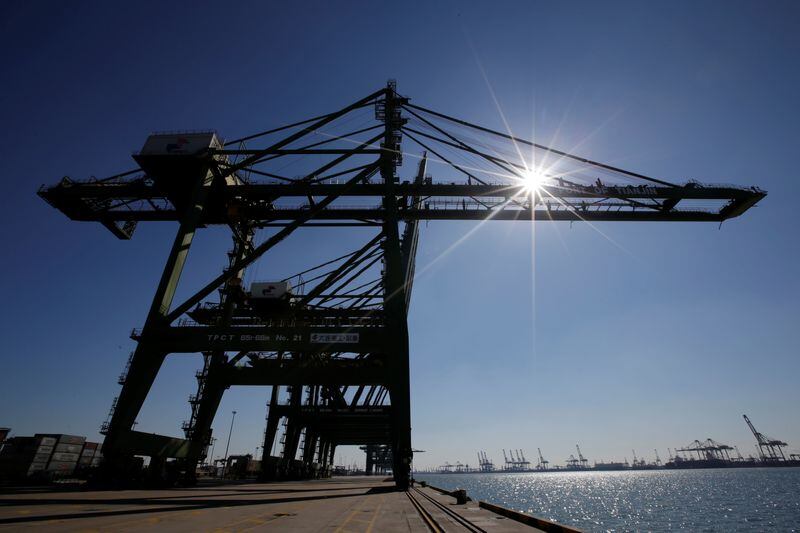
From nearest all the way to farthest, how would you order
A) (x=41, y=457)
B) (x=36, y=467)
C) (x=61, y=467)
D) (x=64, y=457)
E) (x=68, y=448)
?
(x=36, y=467) → (x=41, y=457) → (x=61, y=467) → (x=64, y=457) → (x=68, y=448)

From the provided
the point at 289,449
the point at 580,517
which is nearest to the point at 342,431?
the point at 289,449

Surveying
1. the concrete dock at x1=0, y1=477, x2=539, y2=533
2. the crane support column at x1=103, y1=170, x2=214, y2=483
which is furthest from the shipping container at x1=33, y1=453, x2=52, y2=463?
the concrete dock at x1=0, y1=477, x2=539, y2=533

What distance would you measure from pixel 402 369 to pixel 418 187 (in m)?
12.0

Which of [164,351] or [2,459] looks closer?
[164,351]

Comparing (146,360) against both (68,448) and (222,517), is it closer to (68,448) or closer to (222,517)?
(222,517)

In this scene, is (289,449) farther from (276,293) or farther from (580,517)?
(580,517)

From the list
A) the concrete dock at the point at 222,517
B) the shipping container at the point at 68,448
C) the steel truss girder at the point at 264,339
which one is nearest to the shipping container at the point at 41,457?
the shipping container at the point at 68,448

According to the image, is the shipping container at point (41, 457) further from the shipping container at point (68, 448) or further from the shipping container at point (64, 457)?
the shipping container at point (68, 448)

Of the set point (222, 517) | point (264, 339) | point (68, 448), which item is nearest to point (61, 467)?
point (68, 448)

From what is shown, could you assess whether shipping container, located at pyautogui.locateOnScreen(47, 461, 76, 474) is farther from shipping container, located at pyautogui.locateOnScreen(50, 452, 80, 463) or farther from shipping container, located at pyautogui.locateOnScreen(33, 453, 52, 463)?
shipping container, located at pyautogui.locateOnScreen(33, 453, 52, 463)

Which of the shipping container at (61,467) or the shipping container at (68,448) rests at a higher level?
the shipping container at (68,448)

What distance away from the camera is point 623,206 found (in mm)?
26766

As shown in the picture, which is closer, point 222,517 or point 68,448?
point 222,517

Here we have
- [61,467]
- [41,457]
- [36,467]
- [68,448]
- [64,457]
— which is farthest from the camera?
[68,448]
